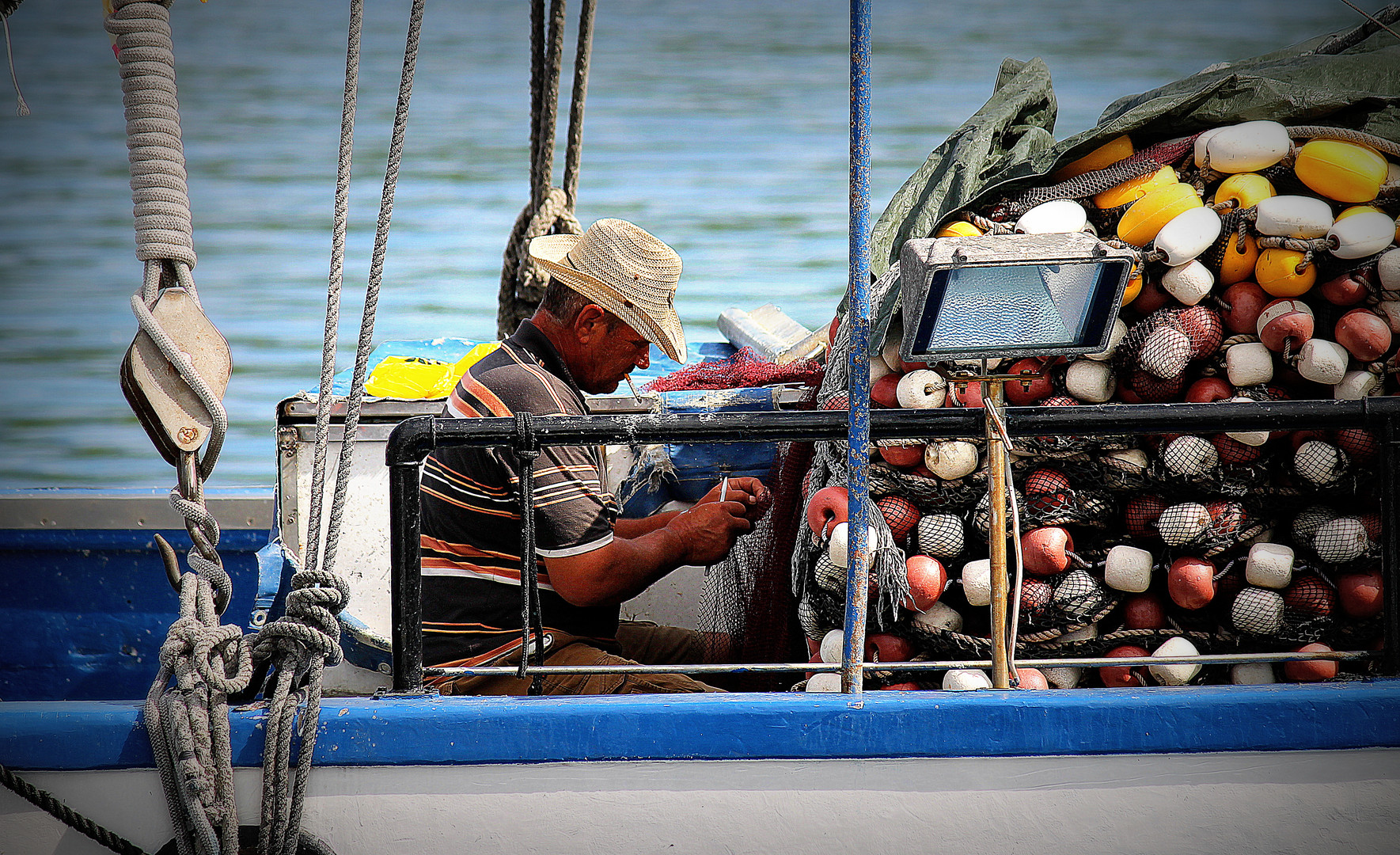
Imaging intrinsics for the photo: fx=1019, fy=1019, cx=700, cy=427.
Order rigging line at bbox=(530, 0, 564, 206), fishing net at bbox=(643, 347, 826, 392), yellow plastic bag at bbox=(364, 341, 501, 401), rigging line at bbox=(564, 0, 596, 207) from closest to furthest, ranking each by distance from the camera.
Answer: fishing net at bbox=(643, 347, 826, 392), yellow plastic bag at bbox=(364, 341, 501, 401), rigging line at bbox=(530, 0, 564, 206), rigging line at bbox=(564, 0, 596, 207)

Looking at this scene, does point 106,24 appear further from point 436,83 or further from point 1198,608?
point 436,83

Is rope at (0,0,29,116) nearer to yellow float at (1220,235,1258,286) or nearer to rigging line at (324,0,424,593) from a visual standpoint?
rigging line at (324,0,424,593)

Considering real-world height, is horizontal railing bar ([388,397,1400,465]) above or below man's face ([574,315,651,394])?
below

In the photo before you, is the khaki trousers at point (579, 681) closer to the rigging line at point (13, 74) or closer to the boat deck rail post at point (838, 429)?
the boat deck rail post at point (838, 429)

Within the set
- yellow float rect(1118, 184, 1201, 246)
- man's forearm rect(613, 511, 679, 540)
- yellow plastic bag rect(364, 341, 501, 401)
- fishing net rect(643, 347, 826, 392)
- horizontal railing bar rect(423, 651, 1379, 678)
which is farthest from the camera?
yellow plastic bag rect(364, 341, 501, 401)

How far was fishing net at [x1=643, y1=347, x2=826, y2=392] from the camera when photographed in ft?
9.27

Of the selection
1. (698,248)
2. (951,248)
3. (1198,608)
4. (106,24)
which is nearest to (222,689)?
(106,24)

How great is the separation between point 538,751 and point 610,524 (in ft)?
2.27

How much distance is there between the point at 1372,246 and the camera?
6.68 feet

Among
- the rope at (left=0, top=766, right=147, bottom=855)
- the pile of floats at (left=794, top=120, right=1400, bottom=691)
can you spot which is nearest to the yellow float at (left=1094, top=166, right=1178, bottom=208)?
the pile of floats at (left=794, top=120, right=1400, bottom=691)

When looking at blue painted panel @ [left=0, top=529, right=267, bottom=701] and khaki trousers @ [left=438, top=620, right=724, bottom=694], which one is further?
blue painted panel @ [left=0, top=529, right=267, bottom=701]

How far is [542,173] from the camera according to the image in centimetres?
407

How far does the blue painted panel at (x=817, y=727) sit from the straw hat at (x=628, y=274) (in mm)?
1085

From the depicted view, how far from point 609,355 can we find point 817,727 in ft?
3.98
